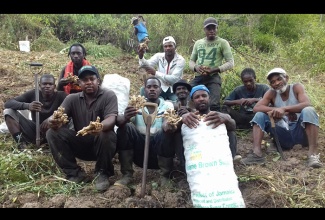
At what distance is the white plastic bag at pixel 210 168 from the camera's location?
3301 millimetres

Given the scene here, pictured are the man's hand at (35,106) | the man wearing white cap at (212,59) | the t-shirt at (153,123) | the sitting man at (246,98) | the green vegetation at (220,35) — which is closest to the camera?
the t-shirt at (153,123)

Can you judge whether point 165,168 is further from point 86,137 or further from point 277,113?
point 277,113

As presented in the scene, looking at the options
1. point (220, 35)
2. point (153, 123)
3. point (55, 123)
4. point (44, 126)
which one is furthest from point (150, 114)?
point (220, 35)

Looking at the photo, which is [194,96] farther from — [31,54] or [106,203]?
[31,54]

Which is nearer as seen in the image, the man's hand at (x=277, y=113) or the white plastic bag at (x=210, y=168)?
the white plastic bag at (x=210, y=168)

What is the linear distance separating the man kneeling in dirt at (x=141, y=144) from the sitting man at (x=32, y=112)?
1.16 metres

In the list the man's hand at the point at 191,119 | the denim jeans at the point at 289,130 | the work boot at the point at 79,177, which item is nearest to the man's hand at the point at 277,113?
the denim jeans at the point at 289,130

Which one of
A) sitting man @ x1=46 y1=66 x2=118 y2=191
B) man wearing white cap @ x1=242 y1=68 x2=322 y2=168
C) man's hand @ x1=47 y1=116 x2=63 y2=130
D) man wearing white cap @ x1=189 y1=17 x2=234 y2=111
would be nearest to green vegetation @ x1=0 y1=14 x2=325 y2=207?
man wearing white cap @ x1=189 y1=17 x2=234 y2=111

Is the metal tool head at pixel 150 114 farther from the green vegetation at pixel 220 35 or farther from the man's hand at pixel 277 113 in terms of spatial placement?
the green vegetation at pixel 220 35

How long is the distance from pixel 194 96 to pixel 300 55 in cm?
513

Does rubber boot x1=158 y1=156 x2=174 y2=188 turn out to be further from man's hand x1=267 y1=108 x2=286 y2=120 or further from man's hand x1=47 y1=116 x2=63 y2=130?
man's hand x1=267 y1=108 x2=286 y2=120

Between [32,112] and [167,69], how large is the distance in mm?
1850

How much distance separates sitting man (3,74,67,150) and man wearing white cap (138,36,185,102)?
1277mm
